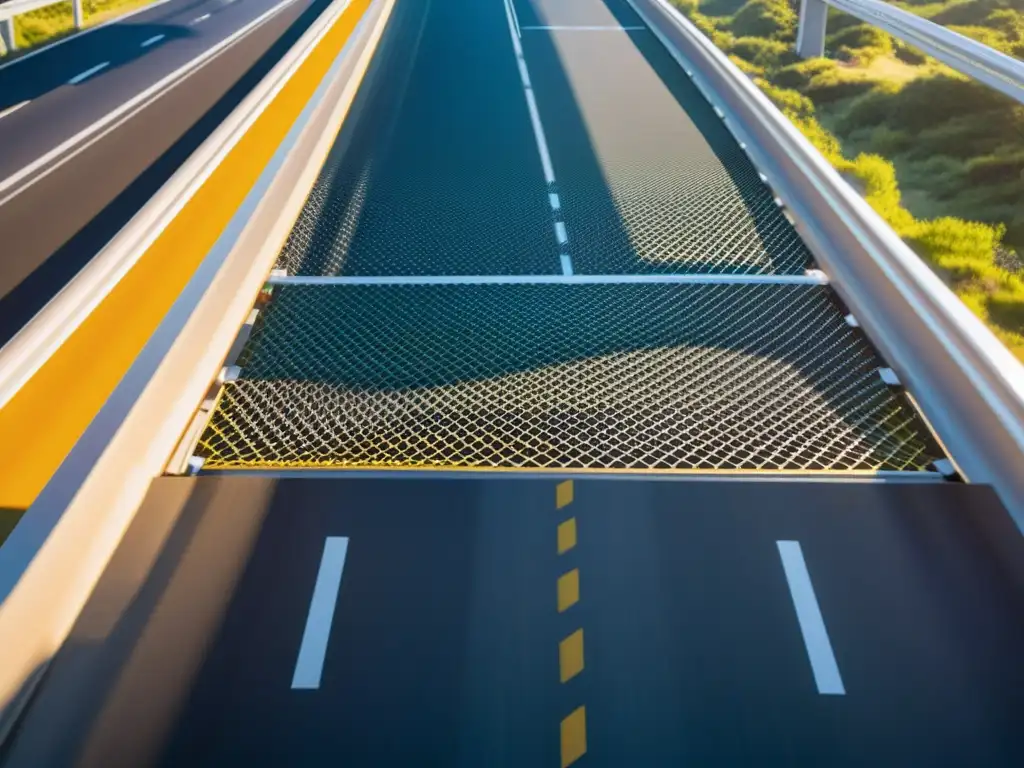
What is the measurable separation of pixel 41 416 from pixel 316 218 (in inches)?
126

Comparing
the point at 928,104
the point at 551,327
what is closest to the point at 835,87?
the point at 928,104

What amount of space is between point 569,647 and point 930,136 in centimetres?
1241

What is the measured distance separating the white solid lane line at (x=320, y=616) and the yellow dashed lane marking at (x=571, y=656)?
84 cm

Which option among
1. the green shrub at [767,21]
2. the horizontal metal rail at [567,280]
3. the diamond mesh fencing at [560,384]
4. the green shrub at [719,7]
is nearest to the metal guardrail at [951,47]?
the horizontal metal rail at [567,280]

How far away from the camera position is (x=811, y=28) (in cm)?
1697

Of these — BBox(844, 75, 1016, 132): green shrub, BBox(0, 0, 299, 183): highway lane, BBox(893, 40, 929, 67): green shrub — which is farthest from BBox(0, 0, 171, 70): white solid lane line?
BBox(893, 40, 929, 67): green shrub

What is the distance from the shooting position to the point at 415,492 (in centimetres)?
454

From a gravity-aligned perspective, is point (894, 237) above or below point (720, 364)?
above

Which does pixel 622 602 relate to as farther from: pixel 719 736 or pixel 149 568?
pixel 149 568

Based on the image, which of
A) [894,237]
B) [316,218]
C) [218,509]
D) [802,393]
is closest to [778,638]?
[802,393]

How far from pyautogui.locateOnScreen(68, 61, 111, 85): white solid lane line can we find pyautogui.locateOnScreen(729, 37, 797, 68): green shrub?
11974 mm

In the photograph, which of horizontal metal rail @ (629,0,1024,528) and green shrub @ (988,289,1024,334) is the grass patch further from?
green shrub @ (988,289,1024,334)

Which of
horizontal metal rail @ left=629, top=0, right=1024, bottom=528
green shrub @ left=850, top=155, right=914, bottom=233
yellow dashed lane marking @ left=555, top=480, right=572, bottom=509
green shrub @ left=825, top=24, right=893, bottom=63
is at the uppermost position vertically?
horizontal metal rail @ left=629, top=0, right=1024, bottom=528

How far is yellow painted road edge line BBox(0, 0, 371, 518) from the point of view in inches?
195
